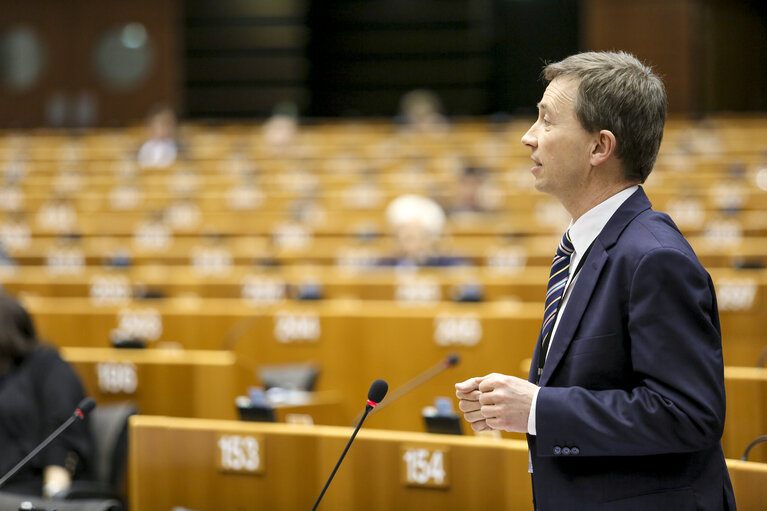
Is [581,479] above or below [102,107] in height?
below

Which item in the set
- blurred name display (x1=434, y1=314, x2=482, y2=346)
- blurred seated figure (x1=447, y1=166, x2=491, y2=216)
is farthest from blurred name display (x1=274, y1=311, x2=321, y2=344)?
blurred seated figure (x1=447, y1=166, x2=491, y2=216)

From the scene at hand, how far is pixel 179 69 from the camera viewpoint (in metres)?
13.0

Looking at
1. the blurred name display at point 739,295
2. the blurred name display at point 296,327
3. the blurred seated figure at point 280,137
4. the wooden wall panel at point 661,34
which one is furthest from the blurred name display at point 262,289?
the wooden wall panel at point 661,34

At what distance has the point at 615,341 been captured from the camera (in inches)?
49.6

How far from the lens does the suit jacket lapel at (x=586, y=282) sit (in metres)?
1.29

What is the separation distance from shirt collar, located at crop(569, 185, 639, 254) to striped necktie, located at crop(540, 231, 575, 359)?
26mm

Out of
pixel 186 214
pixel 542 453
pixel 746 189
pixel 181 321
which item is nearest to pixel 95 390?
pixel 181 321

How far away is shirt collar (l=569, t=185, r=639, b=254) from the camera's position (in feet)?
4.44

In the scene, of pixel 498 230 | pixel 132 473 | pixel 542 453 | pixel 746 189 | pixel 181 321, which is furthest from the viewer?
pixel 746 189

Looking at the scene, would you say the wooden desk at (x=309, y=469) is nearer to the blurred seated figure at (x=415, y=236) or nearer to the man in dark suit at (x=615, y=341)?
the man in dark suit at (x=615, y=341)

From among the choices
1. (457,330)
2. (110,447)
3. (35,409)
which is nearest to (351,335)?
(457,330)

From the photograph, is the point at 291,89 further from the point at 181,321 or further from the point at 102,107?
the point at 181,321

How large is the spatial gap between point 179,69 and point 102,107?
1208mm

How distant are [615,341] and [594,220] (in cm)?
20
